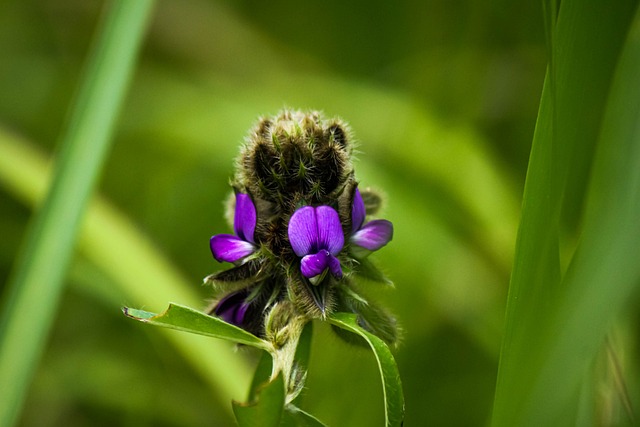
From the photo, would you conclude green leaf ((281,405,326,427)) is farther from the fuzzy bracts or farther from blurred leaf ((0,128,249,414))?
blurred leaf ((0,128,249,414))

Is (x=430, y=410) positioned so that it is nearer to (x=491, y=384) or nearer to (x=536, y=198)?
(x=491, y=384)

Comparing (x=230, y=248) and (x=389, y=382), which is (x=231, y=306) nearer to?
(x=230, y=248)

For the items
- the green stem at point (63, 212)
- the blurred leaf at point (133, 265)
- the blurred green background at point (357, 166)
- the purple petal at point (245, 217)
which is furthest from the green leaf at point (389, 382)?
the blurred leaf at point (133, 265)

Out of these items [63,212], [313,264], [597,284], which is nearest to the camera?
[597,284]

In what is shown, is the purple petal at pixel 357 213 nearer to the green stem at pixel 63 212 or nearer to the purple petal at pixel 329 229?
the purple petal at pixel 329 229

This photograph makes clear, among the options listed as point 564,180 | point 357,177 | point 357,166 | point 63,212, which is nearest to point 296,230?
point 564,180

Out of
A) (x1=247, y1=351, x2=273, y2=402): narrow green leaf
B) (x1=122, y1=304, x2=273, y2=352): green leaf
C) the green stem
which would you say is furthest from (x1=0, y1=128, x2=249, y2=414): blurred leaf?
(x1=122, y1=304, x2=273, y2=352): green leaf
